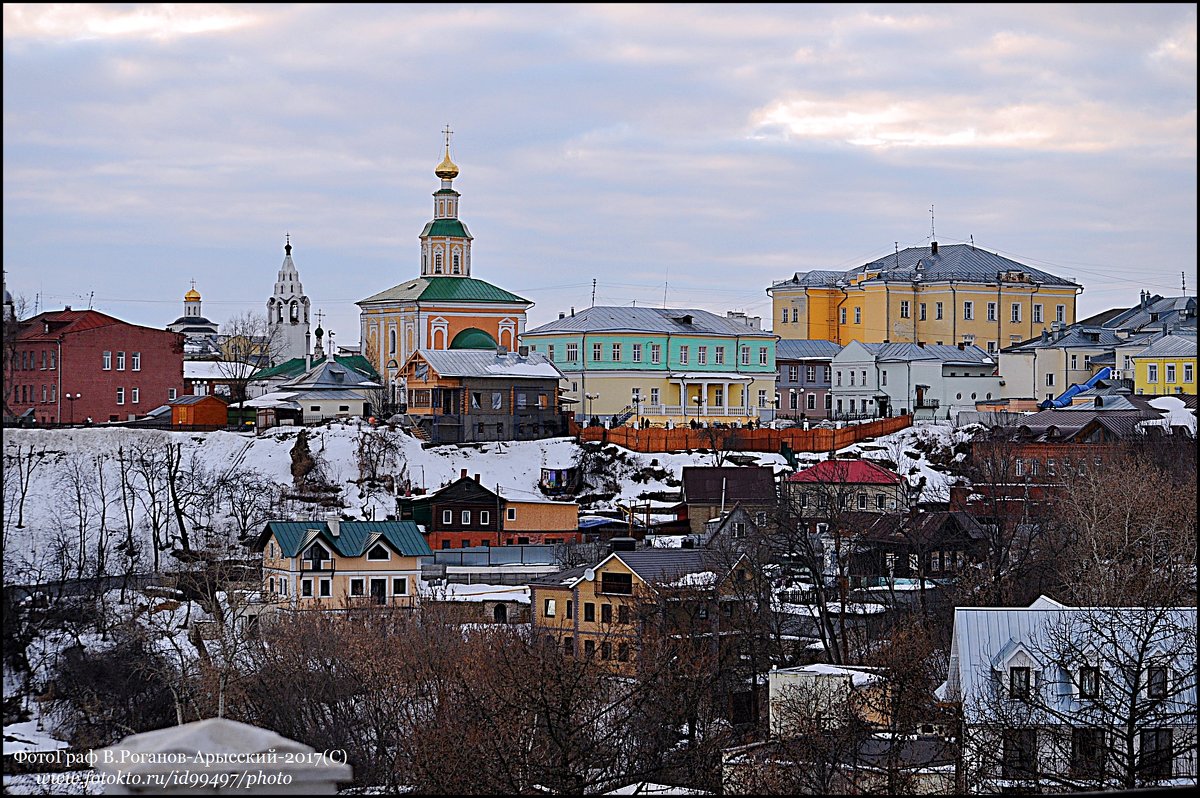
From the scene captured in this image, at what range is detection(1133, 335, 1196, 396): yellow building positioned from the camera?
33.0 metres

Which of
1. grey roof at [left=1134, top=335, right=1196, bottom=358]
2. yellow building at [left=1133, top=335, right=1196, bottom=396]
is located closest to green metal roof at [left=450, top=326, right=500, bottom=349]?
yellow building at [left=1133, top=335, right=1196, bottom=396]

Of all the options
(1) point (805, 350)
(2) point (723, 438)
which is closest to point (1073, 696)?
(2) point (723, 438)

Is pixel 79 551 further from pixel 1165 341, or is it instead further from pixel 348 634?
pixel 1165 341

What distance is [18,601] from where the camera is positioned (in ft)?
62.4

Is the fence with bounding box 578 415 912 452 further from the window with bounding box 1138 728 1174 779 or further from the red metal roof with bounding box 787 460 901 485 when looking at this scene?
the window with bounding box 1138 728 1174 779

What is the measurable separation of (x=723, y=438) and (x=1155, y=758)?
20.6 m

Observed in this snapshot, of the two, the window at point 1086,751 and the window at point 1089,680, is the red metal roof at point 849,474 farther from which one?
the window at point 1086,751

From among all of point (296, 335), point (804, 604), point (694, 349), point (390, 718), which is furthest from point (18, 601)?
point (296, 335)

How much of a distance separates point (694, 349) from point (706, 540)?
11690mm

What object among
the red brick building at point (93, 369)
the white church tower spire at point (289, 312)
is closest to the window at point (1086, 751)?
the red brick building at point (93, 369)

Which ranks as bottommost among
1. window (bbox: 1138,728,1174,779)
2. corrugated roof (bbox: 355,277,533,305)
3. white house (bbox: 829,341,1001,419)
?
window (bbox: 1138,728,1174,779)

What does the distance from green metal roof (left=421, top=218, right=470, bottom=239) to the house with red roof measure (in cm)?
1277

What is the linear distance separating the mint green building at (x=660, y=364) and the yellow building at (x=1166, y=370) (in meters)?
8.26

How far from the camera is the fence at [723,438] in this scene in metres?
29.2
